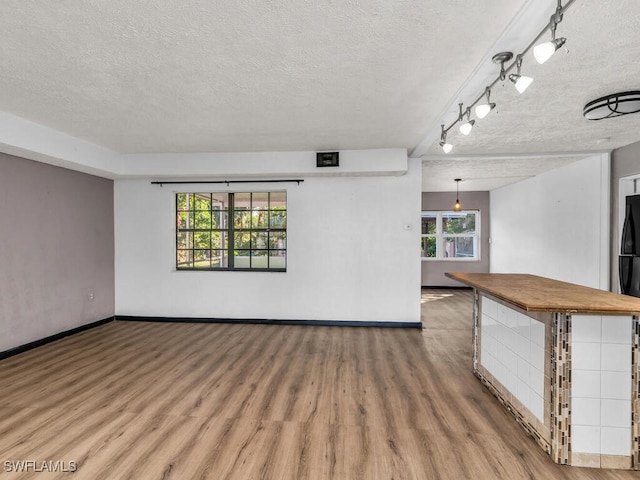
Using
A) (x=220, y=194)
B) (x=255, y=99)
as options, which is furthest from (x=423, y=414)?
(x=220, y=194)

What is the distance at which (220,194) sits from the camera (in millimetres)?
5262

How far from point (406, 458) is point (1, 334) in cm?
439

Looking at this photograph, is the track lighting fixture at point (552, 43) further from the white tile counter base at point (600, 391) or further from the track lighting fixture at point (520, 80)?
the white tile counter base at point (600, 391)

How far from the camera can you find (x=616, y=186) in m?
4.18

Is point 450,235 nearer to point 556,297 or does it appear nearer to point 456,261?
point 456,261

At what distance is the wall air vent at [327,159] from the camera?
4344 mm

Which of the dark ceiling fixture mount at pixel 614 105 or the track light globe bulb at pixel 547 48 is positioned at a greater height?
the dark ceiling fixture mount at pixel 614 105

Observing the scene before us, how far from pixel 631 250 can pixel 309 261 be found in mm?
4168

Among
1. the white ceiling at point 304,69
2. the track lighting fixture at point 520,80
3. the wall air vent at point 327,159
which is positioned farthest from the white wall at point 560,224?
the wall air vent at point 327,159

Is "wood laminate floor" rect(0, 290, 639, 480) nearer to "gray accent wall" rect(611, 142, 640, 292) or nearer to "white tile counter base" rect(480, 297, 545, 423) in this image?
"white tile counter base" rect(480, 297, 545, 423)

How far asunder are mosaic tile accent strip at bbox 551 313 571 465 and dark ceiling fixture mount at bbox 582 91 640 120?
84.0 inches

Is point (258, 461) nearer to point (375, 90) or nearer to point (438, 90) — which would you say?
point (375, 90)

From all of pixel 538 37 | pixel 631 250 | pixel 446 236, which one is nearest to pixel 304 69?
pixel 538 37

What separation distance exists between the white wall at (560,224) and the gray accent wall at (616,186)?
7 cm
